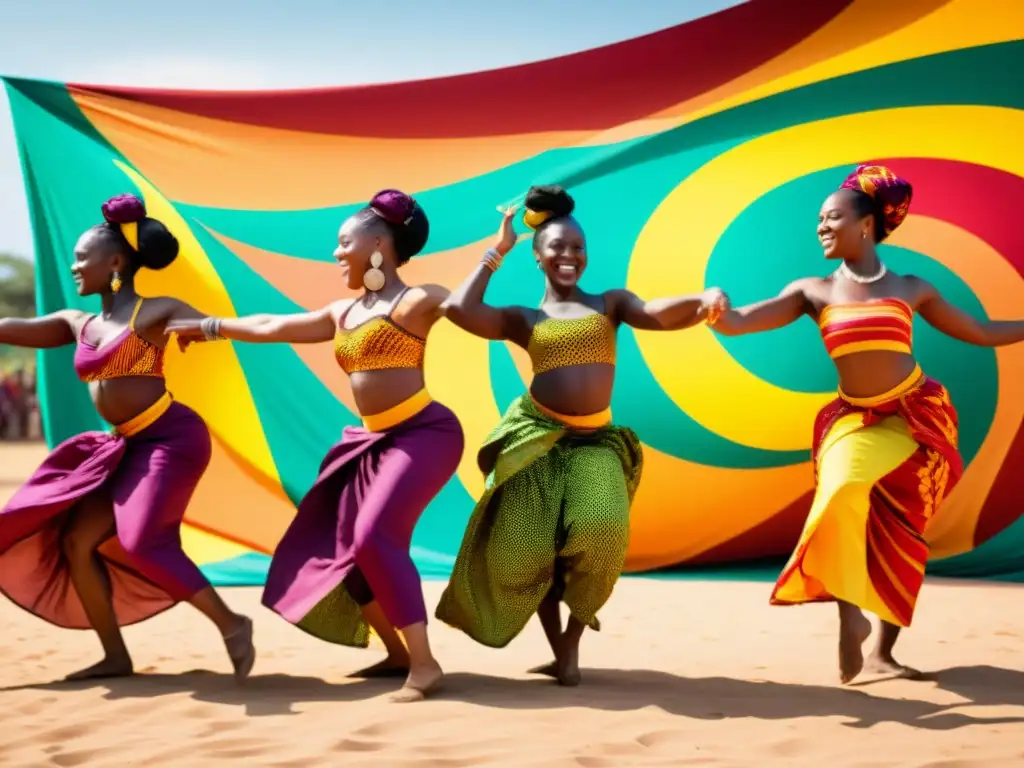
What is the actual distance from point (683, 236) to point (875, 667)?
11.0 feet

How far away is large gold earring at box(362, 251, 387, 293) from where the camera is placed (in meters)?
4.88

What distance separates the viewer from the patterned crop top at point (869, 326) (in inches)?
187

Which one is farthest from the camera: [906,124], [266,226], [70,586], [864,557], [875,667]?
[266,226]

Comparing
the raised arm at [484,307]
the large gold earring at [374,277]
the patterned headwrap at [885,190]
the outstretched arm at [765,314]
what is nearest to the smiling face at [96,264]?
the large gold earring at [374,277]

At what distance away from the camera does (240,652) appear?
4.89 metres

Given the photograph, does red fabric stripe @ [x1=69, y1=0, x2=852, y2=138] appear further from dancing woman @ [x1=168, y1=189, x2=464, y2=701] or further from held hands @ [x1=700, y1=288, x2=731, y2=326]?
held hands @ [x1=700, y1=288, x2=731, y2=326]

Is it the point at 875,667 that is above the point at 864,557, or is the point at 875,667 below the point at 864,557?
below

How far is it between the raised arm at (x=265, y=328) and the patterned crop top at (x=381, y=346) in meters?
0.20

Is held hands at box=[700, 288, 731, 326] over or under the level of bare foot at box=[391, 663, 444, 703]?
over

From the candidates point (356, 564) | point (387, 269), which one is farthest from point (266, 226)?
point (356, 564)

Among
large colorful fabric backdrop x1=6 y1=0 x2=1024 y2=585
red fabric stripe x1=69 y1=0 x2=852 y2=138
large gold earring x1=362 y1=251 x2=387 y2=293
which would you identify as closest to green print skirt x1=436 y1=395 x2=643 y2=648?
large gold earring x1=362 y1=251 x2=387 y2=293

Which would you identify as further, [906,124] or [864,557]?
[906,124]

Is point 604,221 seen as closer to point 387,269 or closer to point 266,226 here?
point 266,226

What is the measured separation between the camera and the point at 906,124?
7.47m
